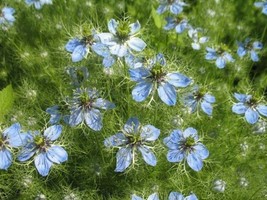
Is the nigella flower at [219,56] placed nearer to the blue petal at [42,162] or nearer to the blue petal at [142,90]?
the blue petal at [142,90]

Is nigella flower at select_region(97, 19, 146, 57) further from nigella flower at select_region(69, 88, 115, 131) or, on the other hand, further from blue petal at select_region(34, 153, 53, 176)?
blue petal at select_region(34, 153, 53, 176)

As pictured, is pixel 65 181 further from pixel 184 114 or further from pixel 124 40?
pixel 124 40

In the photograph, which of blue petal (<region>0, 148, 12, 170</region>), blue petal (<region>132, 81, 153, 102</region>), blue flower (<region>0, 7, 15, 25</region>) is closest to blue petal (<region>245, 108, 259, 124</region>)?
blue petal (<region>132, 81, 153, 102</region>)

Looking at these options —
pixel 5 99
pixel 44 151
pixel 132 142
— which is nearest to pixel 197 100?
pixel 132 142

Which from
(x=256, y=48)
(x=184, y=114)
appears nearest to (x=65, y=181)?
(x=184, y=114)

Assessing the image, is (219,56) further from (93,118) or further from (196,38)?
(93,118)
